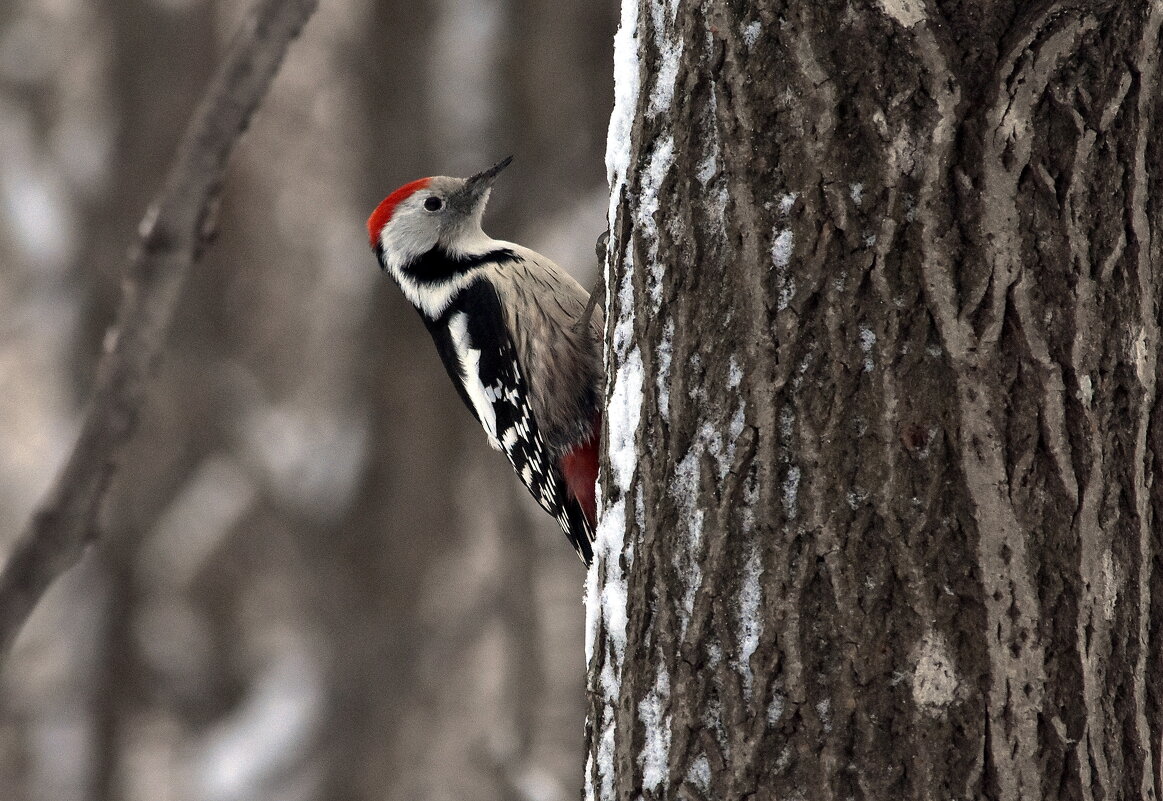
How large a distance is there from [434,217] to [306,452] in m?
3.55

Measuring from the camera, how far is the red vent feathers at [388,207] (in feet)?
14.2

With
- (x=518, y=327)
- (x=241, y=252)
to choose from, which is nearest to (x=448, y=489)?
(x=241, y=252)

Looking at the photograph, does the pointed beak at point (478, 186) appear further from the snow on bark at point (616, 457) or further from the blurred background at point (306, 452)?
the blurred background at point (306, 452)

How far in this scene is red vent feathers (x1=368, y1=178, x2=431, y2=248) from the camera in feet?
14.2

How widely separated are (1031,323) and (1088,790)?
0.65 m

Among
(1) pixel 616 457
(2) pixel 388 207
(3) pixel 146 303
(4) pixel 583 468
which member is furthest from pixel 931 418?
(2) pixel 388 207

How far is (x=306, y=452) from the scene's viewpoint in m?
7.50

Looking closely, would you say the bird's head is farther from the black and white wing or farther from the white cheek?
the black and white wing

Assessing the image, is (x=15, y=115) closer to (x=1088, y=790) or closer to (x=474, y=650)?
(x=474, y=650)

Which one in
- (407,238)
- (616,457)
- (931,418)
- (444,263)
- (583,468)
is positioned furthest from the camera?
(407,238)

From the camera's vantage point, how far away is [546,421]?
12.5ft

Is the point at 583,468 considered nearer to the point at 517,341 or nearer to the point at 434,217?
the point at 517,341

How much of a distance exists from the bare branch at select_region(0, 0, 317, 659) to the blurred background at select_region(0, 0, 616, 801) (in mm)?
4822

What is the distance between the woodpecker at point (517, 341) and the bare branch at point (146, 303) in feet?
5.41
